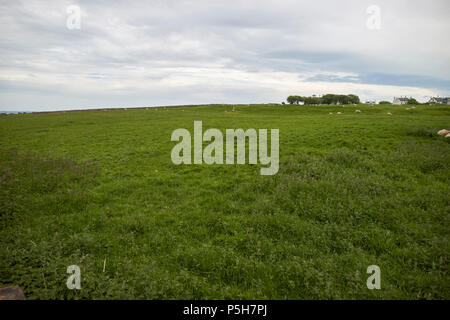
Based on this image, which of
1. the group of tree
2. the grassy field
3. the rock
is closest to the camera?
the rock

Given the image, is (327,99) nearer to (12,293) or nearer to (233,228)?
(233,228)

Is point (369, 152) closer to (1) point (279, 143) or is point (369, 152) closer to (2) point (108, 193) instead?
(1) point (279, 143)

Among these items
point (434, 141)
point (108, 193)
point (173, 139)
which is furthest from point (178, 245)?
point (434, 141)

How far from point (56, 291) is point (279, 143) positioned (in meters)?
19.1

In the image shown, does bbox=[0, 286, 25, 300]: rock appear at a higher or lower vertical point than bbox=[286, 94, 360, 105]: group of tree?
lower

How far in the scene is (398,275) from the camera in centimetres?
684

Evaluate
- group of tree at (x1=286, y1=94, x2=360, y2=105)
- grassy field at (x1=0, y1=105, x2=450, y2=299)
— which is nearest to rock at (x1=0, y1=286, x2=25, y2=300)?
grassy field at (x1=0, y1=105, x2=450, y2=299)

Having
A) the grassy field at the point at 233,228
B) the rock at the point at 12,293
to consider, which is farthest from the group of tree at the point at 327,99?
the rock at the point at 12,293

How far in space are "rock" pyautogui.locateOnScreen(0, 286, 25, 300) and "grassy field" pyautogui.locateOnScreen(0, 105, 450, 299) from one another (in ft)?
1.53

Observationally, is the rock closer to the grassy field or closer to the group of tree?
the grassy field

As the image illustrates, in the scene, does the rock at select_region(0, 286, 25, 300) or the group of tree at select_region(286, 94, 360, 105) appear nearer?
the rock at select_region(0, 286, 25, 300)

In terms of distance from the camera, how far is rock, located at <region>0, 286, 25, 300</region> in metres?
5.17
